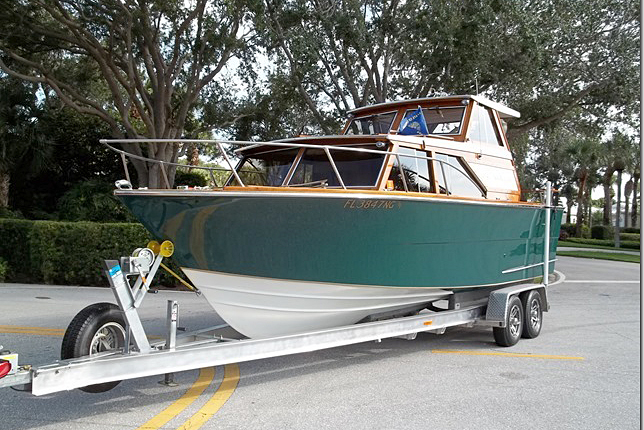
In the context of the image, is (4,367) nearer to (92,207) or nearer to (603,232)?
(92,207)

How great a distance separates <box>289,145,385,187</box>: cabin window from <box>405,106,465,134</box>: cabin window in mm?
1932

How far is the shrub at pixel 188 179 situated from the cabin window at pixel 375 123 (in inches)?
523

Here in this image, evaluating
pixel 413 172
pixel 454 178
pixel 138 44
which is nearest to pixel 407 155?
pixel 413 172

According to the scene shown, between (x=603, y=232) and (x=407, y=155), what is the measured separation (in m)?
40.3

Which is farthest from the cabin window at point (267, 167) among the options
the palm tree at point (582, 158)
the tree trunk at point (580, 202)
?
the tree trunk at point (580, 202)

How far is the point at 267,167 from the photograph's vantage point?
21.8 ft

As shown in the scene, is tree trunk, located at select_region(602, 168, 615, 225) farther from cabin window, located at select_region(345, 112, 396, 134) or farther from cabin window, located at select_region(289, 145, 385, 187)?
cabin window, located at select_region(289, 145, 385, 187)

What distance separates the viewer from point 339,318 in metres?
6.19

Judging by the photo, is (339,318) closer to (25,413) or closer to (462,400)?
(462,400)

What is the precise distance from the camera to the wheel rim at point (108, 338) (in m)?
4.86

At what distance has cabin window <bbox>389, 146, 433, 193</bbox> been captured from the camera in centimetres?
621

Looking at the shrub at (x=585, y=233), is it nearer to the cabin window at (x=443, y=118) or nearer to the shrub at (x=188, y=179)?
the shrub at (x=188, y=179)

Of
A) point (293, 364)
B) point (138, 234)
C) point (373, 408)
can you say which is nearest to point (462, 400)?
point (373, 408)

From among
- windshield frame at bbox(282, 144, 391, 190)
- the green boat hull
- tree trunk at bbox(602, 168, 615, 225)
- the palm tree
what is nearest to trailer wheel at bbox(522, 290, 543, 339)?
the green boat hull
